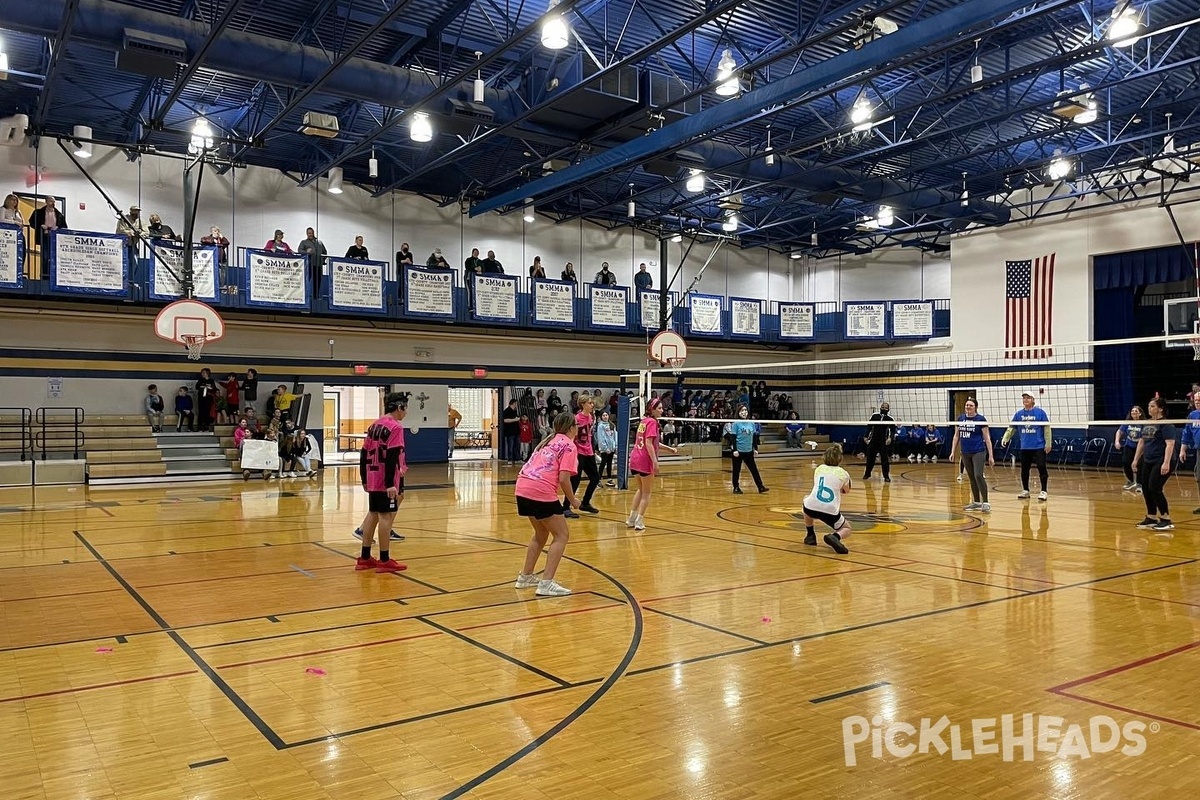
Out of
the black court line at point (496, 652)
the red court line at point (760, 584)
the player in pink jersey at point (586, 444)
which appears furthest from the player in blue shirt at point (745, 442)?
the black court line at point (496, 652)

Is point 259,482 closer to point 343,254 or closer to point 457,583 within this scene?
point 343,254

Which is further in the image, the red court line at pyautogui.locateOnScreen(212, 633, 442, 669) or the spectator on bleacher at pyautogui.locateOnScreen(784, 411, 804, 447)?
the spectator on bleacher at pyautogui.locateOnScreen(784, 411, 804, 447)

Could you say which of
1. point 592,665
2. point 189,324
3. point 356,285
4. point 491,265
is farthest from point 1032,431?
point 189,324

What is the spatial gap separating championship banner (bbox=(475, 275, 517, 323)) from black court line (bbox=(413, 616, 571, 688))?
18.7 m

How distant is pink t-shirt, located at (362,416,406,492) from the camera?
9.02 m

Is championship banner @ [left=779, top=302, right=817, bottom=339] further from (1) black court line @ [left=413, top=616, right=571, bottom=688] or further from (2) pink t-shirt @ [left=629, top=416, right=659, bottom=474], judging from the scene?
(1) black court line @ [left=413, top=616, right=571, bottom=688]

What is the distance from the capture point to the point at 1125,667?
19.0ft

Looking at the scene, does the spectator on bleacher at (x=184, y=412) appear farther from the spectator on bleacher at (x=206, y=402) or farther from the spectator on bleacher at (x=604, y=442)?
Answer: the spectator on bleacher at (x=604, y=442)

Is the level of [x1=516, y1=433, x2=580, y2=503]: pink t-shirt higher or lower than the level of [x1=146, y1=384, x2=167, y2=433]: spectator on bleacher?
lower

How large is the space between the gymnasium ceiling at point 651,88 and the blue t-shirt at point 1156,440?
6118 mm

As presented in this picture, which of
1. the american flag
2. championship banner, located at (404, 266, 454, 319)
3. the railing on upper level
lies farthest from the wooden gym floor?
the american flag

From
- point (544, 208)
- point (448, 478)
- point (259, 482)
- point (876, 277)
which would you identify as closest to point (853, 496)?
point (448, 478)

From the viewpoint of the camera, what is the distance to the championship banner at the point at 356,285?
2264 cm

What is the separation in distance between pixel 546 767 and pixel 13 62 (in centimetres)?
2091
